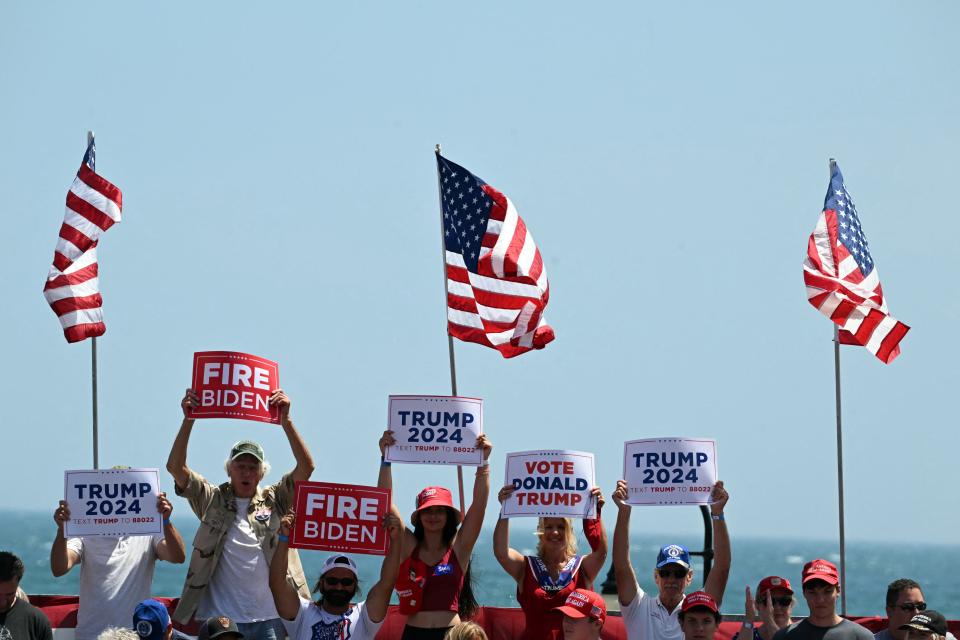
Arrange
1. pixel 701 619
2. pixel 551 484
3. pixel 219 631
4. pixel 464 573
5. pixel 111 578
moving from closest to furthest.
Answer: pixel 219 631, pixel 701 619, pixel 464 573, pixel 551 484, pixel 111 578

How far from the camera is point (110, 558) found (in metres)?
11.8

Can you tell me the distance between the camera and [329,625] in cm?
1075

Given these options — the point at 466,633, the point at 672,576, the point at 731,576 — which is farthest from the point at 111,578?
the point at 731,576

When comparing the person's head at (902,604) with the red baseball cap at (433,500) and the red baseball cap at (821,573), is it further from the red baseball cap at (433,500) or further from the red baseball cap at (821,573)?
the red baseball cap at (433,500)

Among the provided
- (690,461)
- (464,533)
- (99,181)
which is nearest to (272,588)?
(464,533)

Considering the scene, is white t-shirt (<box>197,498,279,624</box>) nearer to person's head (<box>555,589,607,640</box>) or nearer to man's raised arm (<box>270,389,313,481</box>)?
man's raised arm (<box>270,389,313,481</box>)

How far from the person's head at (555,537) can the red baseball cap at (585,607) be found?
3.34ft

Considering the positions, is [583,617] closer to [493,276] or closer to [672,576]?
[672,576]

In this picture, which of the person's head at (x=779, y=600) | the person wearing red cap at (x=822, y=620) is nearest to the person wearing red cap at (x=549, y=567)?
the person's head at (x=779, y=600)

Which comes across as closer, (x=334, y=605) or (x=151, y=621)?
(x=151, y=621)

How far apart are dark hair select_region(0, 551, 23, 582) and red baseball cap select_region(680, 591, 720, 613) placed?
4.51 meters

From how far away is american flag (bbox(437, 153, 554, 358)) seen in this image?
45.9 feet

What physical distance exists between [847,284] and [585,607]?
5.34m

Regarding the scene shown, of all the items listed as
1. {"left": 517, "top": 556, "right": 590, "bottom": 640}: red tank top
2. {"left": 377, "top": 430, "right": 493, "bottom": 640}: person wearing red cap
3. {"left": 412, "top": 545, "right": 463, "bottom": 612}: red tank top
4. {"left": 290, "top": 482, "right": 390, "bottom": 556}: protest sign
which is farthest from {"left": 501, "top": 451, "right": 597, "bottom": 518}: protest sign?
{"left": 290, "top": 482, "right": 390, "bottom": 556}: protest sign
